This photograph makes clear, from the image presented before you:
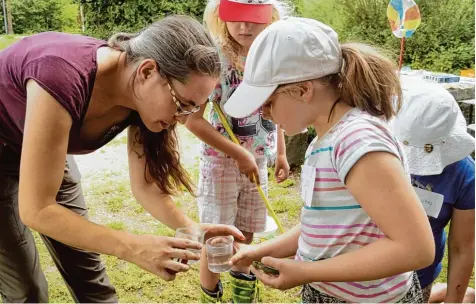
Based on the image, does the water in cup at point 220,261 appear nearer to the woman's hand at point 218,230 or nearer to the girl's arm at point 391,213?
the woman's hand at point 218,230

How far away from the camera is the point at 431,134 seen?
194 cm

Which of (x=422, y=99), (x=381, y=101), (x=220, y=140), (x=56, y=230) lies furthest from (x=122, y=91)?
(x=422, y=99)

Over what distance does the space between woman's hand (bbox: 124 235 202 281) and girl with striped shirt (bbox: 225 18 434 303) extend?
288 millimetres

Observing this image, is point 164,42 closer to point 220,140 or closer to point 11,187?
point 220,140

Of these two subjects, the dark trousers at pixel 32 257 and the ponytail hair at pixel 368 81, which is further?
the dark trousers at pixel 32 257

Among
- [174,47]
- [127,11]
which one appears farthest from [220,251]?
[127,11]

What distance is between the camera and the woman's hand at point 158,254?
1.68 m

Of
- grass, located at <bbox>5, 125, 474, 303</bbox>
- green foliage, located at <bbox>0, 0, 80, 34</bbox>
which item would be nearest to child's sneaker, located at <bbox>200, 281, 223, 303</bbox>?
grass, located at <bbox>5, 125, 474, 303</bbox>

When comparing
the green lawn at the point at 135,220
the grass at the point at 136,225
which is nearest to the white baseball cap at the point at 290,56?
the grass at the point at 136,225

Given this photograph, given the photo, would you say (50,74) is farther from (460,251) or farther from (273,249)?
(460,251)

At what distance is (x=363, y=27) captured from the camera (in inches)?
282

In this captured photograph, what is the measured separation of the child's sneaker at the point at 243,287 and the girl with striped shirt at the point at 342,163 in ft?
3.78

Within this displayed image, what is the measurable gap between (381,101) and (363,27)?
602 centimetres

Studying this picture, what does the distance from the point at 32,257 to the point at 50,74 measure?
111 centimetres
